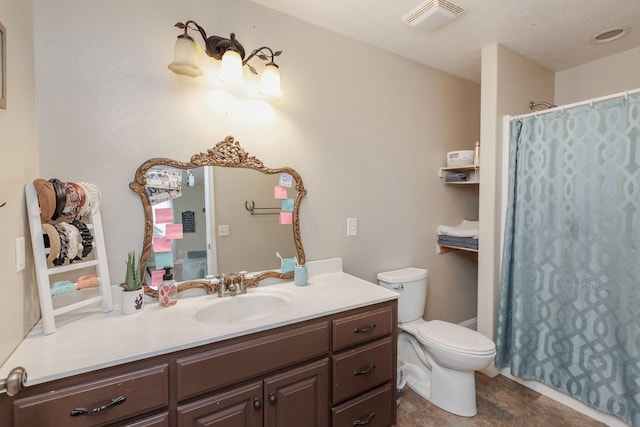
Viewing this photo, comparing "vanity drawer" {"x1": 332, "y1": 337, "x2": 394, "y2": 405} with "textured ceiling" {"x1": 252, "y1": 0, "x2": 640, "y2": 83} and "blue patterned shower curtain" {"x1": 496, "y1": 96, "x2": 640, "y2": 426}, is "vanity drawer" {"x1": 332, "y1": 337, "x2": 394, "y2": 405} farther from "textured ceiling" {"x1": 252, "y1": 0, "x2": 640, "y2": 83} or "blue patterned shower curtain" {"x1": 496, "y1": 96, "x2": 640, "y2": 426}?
"textured ceiling" {"x1": 252, "y1": 0, "x2": 640, "y2": 83}

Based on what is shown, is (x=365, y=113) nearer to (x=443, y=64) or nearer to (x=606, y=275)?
(x=443, y=64)

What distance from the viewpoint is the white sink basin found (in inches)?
58.2

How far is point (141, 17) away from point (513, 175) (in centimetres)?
243

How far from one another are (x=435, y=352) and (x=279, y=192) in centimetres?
139

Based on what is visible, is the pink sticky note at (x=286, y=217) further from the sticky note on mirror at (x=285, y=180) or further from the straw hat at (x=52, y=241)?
the straw hat at (x=52, y=241)

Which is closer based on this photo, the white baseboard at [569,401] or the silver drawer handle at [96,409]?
the silver drawer handle at [96,409]

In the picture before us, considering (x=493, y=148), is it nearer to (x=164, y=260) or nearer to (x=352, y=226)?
(x=352, y=226)

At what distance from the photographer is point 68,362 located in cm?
93

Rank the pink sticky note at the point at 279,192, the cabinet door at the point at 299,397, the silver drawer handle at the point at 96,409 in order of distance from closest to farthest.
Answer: the silver drawer handle at the point at 96,409, the cabinet door at the point at 299,397, the pink sticky note at the point at 279,192

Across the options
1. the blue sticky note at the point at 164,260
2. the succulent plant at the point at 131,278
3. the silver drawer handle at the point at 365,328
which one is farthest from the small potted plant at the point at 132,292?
the silver drawer handle at the point at 365,328

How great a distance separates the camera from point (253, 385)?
1.19 m

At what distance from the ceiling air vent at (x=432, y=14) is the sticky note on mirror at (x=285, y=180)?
3.89ft

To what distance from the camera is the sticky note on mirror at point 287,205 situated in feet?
5.94

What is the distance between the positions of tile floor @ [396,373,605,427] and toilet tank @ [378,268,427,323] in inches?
20.8
